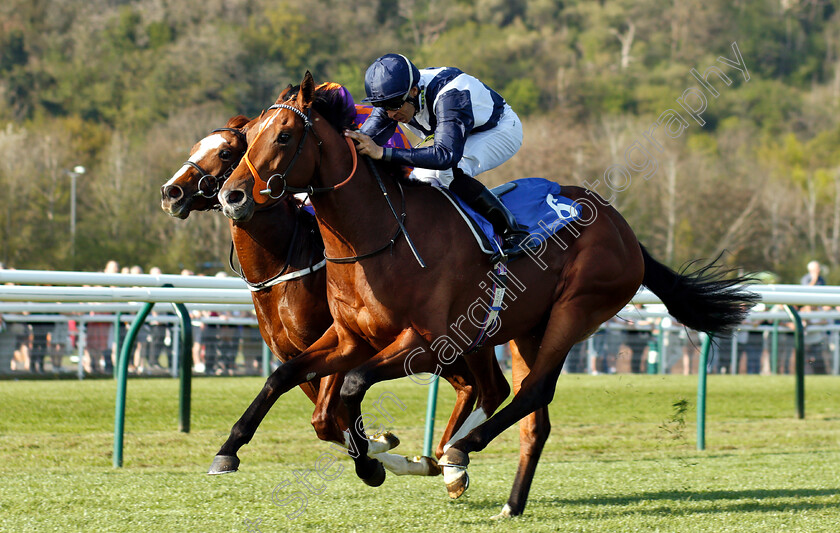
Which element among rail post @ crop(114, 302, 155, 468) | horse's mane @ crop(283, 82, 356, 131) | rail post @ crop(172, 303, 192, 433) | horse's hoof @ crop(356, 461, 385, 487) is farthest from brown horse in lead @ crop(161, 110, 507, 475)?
rail post @ crop(172, 303, 192, 433)

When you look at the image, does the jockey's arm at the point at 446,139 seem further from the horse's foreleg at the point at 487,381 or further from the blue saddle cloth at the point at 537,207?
the horse's foreleg at the point at 487,381

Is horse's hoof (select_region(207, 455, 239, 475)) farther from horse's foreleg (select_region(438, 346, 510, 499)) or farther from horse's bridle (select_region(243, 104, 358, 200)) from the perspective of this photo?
horse's foreleg (select_region(438, 346, 510, 499))

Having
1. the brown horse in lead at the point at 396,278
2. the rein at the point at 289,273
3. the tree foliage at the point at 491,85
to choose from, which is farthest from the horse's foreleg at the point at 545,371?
the tree foliage at the point at 491,85

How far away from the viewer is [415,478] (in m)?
5.76

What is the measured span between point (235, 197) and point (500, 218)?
1266mm

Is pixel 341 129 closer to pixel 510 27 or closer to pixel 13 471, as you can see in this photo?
pixel 13 471

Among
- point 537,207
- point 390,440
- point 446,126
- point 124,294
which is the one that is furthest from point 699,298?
point 124,294

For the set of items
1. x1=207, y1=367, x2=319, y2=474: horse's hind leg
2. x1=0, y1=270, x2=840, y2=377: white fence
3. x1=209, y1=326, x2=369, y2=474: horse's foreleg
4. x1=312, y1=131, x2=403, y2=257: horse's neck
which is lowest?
x1=207, y1=367, x2=319, y2=474: horse's hind leg

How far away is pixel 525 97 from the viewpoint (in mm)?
79125

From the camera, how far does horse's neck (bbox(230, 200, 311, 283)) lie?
4.83 meters

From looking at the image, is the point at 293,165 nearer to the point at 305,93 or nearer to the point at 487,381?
the point at 305,93

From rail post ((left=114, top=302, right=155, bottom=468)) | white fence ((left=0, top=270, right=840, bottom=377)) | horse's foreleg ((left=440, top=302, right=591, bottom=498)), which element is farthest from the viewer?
rail post ((left=114, top=302, right=155, bottom=468))

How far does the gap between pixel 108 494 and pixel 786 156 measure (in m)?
68.8

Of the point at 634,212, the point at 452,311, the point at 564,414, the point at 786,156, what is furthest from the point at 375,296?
the point at 786,156
